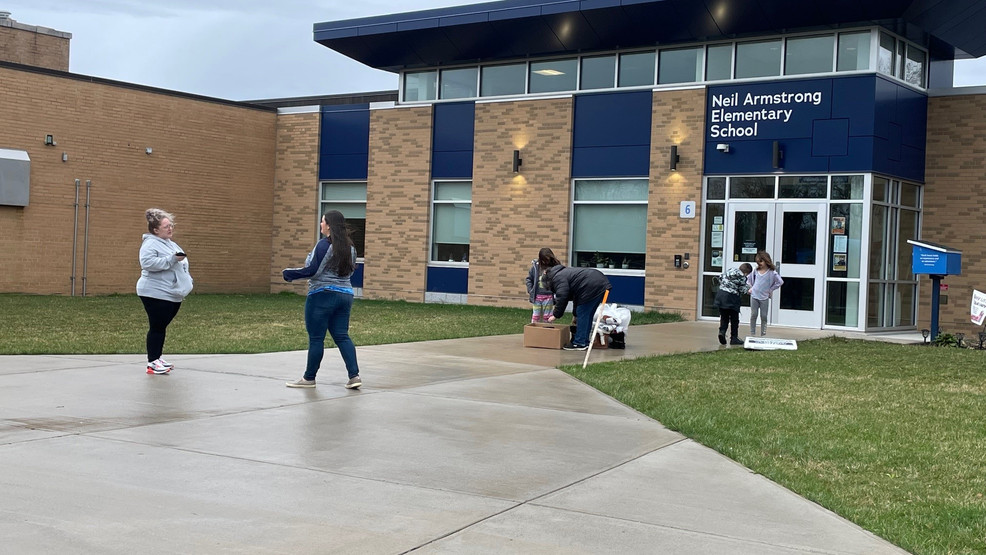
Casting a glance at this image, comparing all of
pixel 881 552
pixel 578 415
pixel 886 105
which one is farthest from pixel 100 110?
pixel 881 552

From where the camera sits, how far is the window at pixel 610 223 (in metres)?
23.5

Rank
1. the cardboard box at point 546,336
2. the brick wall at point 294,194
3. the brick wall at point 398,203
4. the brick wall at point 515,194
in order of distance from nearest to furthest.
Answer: the cardboard box at point 546,336 → the brick wall at point 515,194 → the brick wall at point 398,203 → the brick wall at point 294,194

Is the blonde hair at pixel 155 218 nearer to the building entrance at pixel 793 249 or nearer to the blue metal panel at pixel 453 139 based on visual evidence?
the building entrance at pixel 793 249

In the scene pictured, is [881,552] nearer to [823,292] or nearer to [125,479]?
[125,479]

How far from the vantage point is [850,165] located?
20.5 m

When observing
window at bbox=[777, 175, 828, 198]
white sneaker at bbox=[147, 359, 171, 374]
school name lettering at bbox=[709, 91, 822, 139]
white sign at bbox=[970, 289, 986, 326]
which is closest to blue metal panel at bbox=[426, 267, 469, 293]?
school name lettering at bbox=[709, 91, 822, 139]

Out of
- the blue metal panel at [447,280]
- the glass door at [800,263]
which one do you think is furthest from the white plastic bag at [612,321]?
the blue metal panel at [447,280]

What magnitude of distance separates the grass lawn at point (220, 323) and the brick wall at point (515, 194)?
111 cm

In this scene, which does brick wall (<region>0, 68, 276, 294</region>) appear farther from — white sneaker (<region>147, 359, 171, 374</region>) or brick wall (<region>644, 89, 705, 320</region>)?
white sneaker (<region>147, 359, 171, 374</region>)

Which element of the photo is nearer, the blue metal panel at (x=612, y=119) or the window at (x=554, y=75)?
the blue metal panel at (x=612, y=119)

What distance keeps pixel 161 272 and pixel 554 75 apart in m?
15.9

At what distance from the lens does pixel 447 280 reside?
26375mm

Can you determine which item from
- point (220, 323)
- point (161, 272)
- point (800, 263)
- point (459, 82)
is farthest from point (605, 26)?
point (161, 272)

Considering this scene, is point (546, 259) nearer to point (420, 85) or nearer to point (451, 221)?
point (451, 221)
